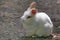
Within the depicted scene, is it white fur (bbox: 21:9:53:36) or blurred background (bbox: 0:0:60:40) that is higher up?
blurred background (bbox: 0:0:60:40)

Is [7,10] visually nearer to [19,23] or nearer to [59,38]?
[19,23]

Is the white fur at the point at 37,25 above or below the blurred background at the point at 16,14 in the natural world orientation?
below

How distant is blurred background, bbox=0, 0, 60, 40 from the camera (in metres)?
1.37

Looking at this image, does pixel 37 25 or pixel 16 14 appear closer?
pixel 37 25

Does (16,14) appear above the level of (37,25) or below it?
above

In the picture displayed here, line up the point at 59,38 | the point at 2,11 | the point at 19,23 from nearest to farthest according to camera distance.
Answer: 1. the point at 59,38
2. the point at 19,23
3. the point at 2,11

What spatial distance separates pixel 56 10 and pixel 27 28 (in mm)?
456

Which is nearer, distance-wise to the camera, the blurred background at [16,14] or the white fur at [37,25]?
the white fur at [37,25]

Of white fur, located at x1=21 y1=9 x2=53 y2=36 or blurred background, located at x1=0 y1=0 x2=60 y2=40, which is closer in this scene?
white fur, located at x1=21 y1=9 x2=53 y2=36

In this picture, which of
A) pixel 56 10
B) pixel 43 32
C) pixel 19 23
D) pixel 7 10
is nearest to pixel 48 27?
pixel 43 32

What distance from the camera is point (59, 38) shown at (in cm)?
125

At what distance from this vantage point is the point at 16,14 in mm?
1596

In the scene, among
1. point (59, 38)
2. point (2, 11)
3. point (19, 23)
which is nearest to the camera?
point (59, 38)

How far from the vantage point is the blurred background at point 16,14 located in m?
1.37
